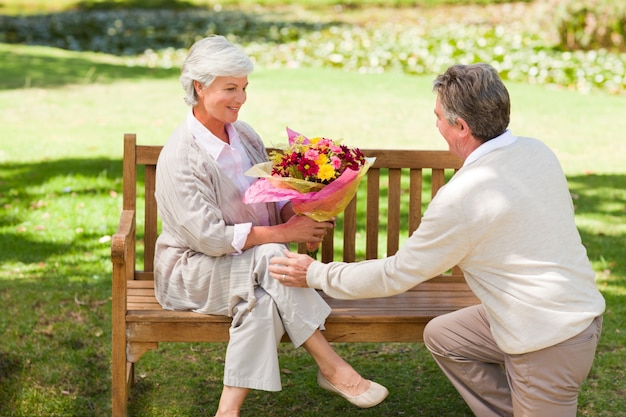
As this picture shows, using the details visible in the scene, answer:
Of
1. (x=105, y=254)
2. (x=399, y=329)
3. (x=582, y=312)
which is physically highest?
(x=582, y=312)

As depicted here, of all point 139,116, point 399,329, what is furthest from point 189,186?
point 139,116

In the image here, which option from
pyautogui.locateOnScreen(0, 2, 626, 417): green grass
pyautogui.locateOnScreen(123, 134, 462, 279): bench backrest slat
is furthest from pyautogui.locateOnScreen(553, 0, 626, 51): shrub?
pyautogui.locateOnScreen(123, 134, 462, 279): bench backrest slat

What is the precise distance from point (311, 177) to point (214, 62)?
615mm

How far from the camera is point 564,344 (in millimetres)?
3271

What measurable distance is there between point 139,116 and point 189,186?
733 cm

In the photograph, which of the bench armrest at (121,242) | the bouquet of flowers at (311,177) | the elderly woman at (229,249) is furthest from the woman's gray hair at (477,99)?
the bench armrest at (121,242)

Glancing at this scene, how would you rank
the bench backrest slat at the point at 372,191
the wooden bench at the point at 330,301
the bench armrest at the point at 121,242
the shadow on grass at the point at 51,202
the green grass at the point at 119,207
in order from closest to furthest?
1. the bench armrest at the point at 121,242
2. the wooden bench at the point at 330,301
3. the bench backrest slat at the point at 372,191
4. the green grass at the point at 119,207
5. the shadow on grass at the point at 51,202

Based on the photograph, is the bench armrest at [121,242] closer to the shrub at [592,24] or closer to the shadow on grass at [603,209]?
the shadow on grass at [603,209]

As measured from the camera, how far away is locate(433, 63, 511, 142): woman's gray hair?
3.29 meters

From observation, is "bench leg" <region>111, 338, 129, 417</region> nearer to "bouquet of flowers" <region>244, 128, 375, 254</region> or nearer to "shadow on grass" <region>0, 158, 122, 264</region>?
"bouquet of flowers" <region>244, 128, 375, 254</region>

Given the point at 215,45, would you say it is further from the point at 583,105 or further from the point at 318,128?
the point at 583,105

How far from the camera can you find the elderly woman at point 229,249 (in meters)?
3.67

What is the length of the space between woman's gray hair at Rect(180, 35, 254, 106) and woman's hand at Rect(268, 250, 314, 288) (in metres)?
0.78

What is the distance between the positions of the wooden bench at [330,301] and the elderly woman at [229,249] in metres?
0.10
